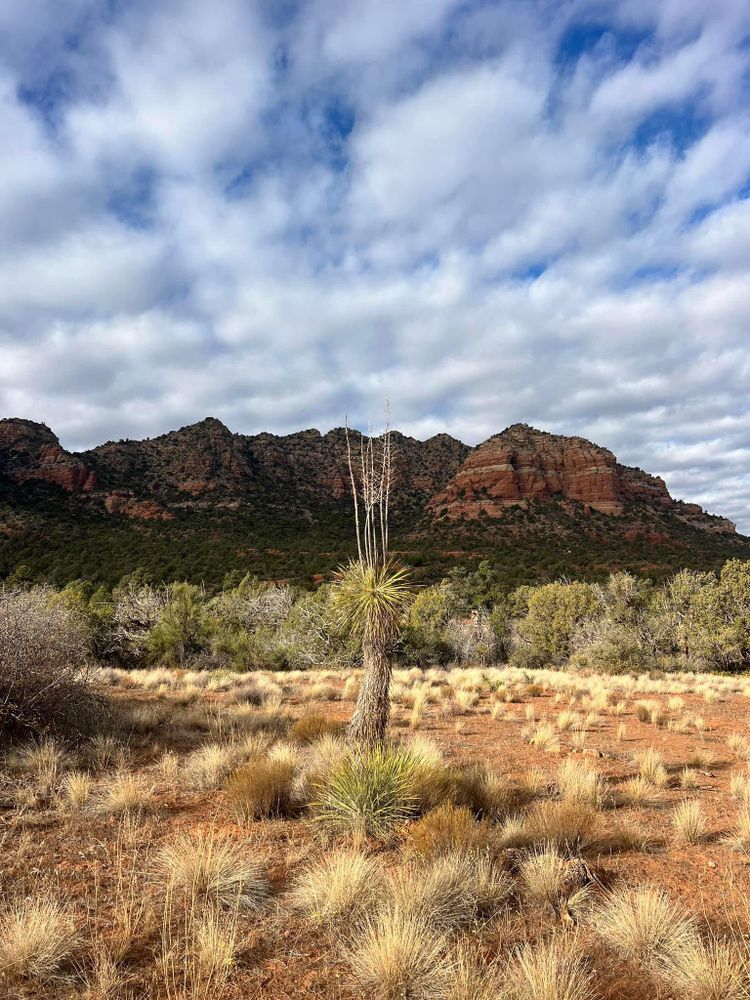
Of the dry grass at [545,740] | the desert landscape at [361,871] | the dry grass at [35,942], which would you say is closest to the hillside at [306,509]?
A: the dry grass at [545,740]

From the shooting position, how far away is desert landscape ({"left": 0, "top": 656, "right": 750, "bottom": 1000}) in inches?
127

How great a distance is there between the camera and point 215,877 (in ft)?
13.6

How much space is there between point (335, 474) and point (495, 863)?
272ft

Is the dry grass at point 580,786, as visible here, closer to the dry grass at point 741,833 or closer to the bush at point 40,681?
the dry grass at point 741,833

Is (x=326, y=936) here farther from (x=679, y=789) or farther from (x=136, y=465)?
(x=136, y=465)

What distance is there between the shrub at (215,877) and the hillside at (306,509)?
1611 inches

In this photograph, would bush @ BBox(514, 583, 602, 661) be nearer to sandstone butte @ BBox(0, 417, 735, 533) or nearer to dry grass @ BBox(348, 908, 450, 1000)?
dry grass @ BBox(348, 908, 450, 1000)

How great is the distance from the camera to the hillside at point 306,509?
55219 mm

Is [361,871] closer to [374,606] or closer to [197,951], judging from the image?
[197,951]

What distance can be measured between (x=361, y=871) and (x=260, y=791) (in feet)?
7.28

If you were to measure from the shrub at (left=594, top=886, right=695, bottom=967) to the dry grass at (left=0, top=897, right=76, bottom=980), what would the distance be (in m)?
3.65

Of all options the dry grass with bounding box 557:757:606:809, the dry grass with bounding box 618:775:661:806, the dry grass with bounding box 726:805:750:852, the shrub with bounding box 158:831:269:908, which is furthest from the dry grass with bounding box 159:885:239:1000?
the dry grass with bounding box 618:775:661:806

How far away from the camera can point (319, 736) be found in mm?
9117

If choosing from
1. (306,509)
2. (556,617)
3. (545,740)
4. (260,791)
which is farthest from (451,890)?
(306,509)
